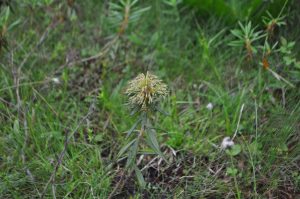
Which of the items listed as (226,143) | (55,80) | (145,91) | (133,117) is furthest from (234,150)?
(55,80)

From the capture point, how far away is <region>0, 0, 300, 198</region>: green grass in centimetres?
187

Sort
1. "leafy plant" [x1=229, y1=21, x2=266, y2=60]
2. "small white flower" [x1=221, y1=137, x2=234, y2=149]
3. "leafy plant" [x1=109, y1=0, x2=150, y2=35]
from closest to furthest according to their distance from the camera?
"small white flower" [x1=221, y1=137, x2=234, y2=149] < "leafy plant" [x1=229, y1=21, x2=266, y2=60] < "leafy plant" [x1=109, y1=0, x2=150, y2=35]

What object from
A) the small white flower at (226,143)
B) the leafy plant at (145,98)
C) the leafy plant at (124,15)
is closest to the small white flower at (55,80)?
the leafy plant at (124,15)

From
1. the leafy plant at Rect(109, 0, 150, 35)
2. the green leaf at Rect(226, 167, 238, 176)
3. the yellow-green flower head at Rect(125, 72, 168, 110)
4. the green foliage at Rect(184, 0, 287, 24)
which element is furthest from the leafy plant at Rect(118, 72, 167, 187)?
the green foliage at Rect(184, 0, 287, 24)

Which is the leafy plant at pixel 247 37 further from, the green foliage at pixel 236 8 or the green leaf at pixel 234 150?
A: the green leaf at pixel 234 150

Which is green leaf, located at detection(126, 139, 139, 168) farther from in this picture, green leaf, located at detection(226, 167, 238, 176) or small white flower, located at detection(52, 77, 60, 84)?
small white flower, located at detection(52, 77, 60, 84)

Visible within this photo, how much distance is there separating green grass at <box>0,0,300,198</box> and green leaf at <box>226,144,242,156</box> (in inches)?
1.3

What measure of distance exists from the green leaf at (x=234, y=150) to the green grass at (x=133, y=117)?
0.03 m

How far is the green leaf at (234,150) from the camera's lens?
194 cm

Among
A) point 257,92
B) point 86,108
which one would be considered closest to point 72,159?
point 86,108

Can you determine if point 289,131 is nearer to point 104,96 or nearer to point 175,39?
point 104,96

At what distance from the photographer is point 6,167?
76.5 inches

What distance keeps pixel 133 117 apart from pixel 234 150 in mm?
455

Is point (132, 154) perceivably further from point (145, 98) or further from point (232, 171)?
point (232, 171)
